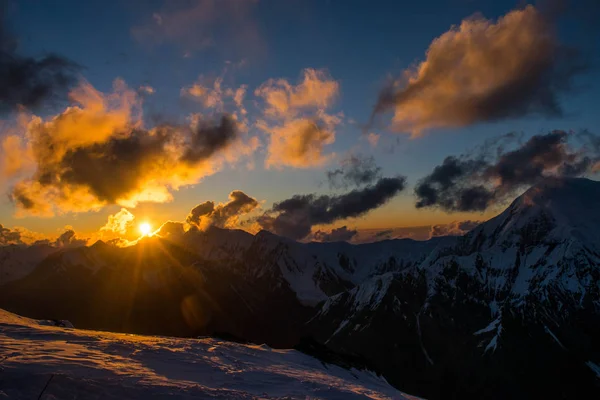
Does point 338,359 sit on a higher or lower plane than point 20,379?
lower

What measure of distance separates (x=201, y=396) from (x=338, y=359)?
53234mm

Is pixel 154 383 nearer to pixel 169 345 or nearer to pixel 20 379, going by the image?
pixel 20 379

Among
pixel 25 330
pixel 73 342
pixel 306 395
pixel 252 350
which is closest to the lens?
pixel 306 395

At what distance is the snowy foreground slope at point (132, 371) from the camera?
27.9 m

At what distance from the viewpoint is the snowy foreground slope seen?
91.6 feet

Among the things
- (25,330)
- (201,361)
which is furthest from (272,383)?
(25,330)

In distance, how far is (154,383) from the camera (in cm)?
3183

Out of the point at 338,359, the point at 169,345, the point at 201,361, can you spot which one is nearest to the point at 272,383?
the point at 201,361

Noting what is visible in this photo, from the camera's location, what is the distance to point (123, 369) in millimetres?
34969

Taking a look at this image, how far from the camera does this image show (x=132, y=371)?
1378 inches

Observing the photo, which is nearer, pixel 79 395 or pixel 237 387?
pixel 79 395

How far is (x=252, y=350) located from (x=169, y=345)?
1544cm

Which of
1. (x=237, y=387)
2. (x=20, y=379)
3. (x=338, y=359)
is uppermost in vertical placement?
(x=20, y=379)

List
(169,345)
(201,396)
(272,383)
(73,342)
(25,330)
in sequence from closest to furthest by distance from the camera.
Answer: (201,396)
(272,383)
(73,342)
(25,330)
(169,345)
